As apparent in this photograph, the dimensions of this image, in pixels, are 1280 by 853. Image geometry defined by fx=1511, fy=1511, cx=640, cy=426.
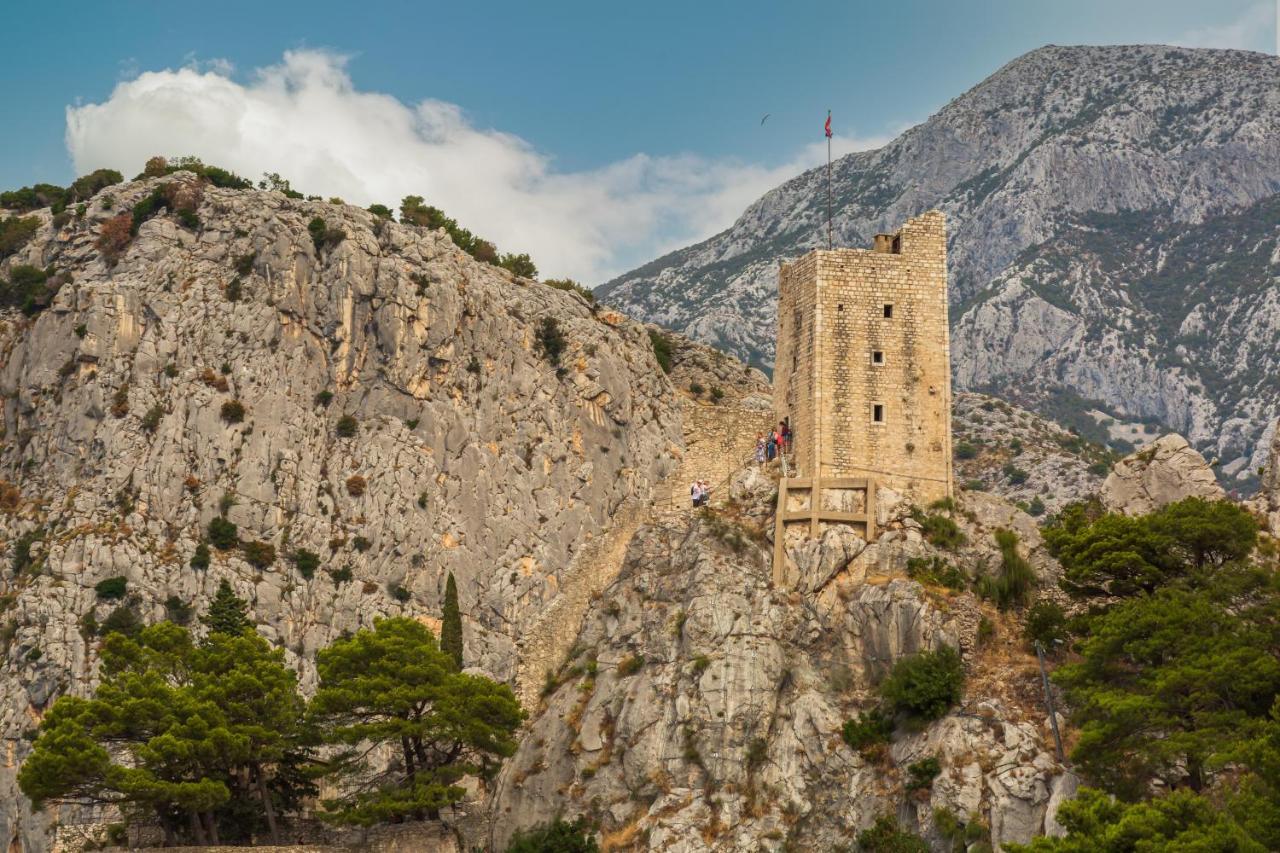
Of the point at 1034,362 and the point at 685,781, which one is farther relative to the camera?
the point at 1034,362

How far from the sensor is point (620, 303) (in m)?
182

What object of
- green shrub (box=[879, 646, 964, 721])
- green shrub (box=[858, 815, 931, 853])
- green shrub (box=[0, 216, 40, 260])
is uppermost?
green shrub (box=[0, 216, 40, 260])

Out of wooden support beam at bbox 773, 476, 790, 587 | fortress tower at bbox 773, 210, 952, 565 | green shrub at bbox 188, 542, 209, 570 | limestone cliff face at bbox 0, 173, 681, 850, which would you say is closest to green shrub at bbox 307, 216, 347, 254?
limestone cliff face at bbox 0, 173, 681, 850

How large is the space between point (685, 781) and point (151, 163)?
257 feet

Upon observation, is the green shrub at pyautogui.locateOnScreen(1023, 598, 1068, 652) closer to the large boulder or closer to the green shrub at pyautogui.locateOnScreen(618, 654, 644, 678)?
the large boulder

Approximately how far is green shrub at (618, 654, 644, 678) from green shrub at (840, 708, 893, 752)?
297 inches

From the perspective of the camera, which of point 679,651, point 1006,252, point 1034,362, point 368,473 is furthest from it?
point 1006,252

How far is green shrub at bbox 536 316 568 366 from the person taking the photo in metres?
99.4

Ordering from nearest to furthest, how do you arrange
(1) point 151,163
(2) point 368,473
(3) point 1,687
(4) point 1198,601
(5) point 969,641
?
(4) point 1198,601 < (5) point 969,641 < (3) point 1,687 < (2) point 368,473 < (1) point 151,163

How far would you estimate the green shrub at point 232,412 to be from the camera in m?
87.8

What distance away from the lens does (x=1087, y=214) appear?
173125mm

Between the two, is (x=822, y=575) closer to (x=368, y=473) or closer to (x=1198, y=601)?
(x=1198, y=601)

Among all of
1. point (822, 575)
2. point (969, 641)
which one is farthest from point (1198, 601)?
point (822, 575)

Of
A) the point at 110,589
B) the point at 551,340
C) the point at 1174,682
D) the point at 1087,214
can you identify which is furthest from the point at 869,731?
the point at 1087,214
